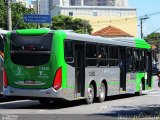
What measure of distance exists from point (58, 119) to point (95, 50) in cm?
732

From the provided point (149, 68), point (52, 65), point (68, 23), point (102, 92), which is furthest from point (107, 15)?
point (52, 65)

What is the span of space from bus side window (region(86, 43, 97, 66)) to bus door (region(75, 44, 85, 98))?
0.51 metres

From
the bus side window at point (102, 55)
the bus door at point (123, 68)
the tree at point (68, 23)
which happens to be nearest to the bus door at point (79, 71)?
the bus side window at point (102, 55)

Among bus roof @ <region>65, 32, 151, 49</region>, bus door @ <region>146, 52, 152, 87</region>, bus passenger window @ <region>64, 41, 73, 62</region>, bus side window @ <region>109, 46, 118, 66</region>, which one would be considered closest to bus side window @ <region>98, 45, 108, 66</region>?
bus roof @ <region>65, 32, 151, 49</region>

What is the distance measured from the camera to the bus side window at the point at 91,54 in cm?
2130

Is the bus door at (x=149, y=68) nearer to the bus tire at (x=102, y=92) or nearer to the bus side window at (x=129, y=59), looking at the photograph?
the bus side window at (x=129, y=59)

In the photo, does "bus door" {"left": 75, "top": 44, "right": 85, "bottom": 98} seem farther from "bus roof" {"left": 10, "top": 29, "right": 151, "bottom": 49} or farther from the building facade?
the building facade

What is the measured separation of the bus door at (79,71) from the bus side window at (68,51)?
52 cm

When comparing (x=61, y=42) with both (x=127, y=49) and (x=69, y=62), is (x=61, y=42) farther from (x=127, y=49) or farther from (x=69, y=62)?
(x=127, y=49)

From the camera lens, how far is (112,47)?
2412 cm

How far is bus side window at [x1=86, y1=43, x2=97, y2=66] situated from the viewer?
21298mm

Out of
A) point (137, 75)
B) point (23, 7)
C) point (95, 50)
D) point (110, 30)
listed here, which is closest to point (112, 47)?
point (95, 50)

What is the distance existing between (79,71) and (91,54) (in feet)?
4.39

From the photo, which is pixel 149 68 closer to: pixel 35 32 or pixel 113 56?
pixel 113 56
